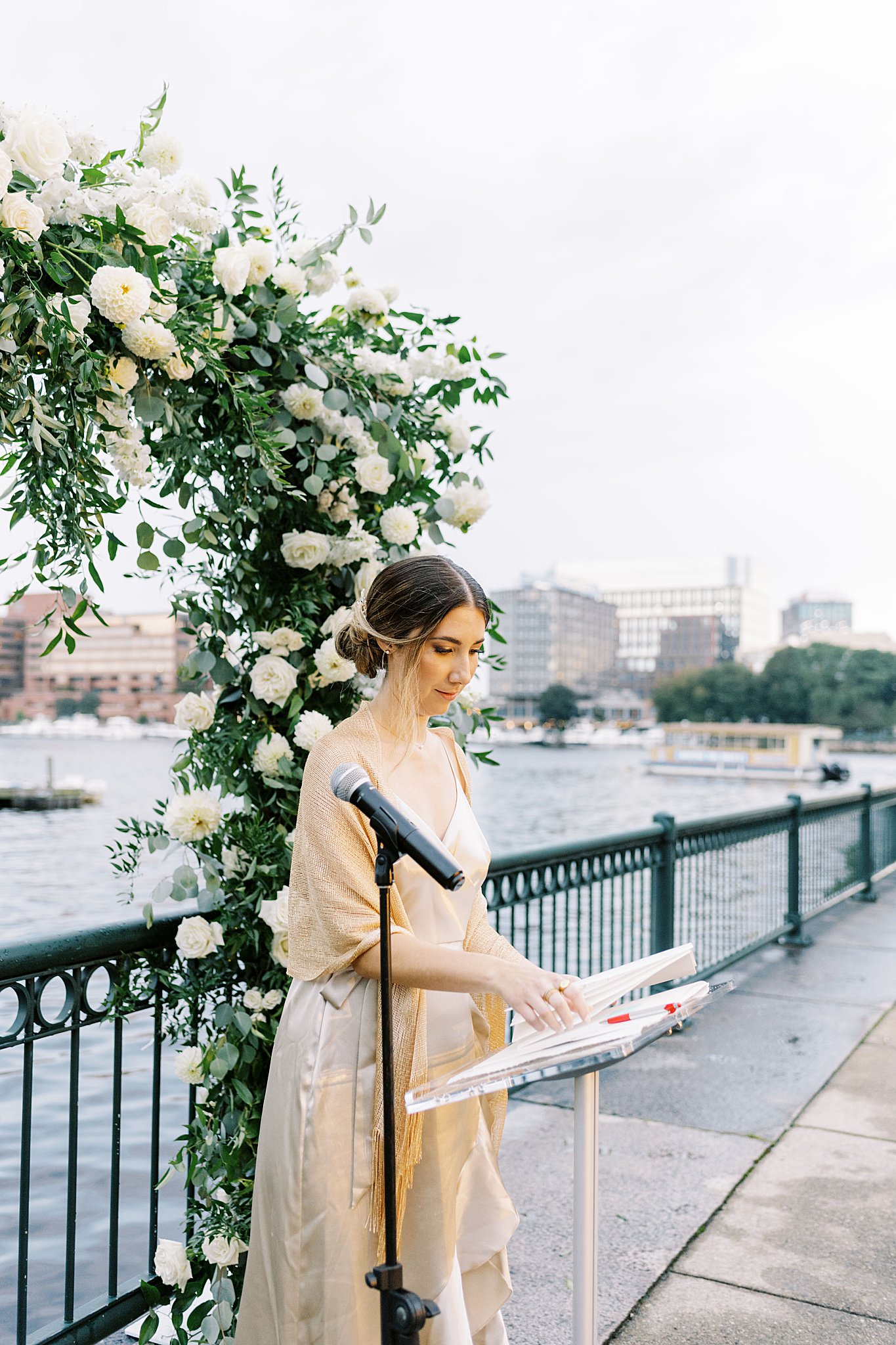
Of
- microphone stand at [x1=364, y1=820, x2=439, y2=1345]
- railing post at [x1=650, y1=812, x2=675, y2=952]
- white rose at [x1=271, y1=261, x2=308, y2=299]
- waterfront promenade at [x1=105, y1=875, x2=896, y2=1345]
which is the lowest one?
waterfront promenade at [x1=105, y1=875, x2=896, y2=1345]

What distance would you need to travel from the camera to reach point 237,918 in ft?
9.87

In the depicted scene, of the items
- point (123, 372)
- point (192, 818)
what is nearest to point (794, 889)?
point (192, 818)

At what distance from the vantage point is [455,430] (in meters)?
3.40

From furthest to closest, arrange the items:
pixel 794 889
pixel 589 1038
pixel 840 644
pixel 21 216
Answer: pixel 840 644, pixel 794 889, pixel 21 216, pixel 589 1038

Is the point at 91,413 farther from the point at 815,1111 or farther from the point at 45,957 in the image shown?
the point at 815,1111

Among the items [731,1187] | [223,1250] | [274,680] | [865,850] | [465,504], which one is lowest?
[731,1187]

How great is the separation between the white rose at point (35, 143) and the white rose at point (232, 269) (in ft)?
1.95

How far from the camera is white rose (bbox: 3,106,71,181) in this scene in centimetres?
211

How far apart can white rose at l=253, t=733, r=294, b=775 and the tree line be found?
140 meters

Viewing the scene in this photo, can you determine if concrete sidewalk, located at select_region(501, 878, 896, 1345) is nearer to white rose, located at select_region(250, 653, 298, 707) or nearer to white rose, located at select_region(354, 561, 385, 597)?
white rose, located at select_region(250, 653, 298, 707)

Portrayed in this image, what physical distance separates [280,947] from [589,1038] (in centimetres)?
144

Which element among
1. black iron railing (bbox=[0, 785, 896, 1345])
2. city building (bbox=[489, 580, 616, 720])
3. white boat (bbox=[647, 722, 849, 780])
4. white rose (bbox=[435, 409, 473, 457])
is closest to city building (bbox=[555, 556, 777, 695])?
city building (bbox=[489, 580, 616, 720])

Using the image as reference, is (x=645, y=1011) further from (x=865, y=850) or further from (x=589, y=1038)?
(x=865, y=850)

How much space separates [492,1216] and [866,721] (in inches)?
5733
